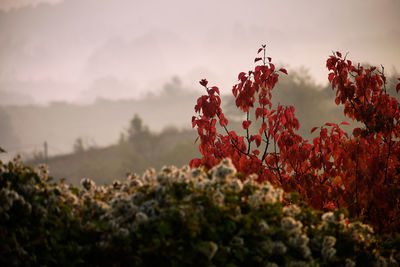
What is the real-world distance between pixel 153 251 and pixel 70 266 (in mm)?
658

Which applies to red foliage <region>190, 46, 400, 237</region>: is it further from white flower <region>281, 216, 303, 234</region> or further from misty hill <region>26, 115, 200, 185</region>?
misty hill <region>26, 115, 200, 185</region>

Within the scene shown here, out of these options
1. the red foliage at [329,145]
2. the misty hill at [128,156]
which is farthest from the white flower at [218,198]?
the misty hill at [128,156]

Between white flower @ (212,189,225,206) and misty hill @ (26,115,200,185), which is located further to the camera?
misty hill @ (26,115,200,185)

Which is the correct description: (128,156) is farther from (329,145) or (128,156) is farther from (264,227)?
(264,227)

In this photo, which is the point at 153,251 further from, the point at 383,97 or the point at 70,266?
the point at 383,97

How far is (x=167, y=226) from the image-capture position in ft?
8.82

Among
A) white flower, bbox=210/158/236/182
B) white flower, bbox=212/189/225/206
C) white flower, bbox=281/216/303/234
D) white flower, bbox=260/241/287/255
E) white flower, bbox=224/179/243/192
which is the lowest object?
white flower, bbox=260/241/287/255

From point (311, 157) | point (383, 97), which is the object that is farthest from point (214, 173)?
point (383, 97)

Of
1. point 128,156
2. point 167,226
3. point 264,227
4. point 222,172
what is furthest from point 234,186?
point 128,156

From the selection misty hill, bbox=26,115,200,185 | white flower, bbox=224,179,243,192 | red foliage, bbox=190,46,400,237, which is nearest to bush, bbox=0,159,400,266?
white flower, bbox=224,179,243,192

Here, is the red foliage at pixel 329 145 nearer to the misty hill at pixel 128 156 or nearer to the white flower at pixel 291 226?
the white flower at pixel 291 226

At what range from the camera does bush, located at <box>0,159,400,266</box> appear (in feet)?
8.84

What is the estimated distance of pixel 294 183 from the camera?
4.99 m

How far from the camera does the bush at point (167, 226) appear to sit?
2695 millimetres
